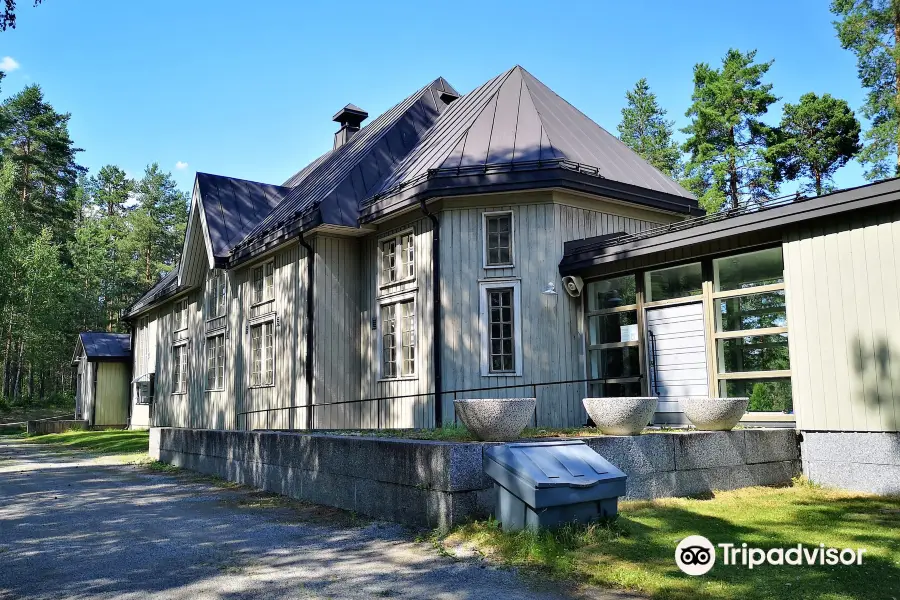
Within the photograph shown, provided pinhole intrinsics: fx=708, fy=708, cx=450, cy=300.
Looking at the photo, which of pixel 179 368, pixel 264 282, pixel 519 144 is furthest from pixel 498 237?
pixel 179 368

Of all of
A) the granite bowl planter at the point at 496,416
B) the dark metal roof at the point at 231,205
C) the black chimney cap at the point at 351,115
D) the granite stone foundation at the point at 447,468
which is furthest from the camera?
the black chimney cap at the point at 351,115

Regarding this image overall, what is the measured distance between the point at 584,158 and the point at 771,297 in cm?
479

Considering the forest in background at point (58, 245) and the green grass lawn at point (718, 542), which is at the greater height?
the forest in background at point (58, 245)

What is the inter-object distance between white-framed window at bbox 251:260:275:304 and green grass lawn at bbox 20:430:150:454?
5.70 metres

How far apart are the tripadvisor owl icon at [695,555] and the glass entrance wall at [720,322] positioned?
5.01 meters

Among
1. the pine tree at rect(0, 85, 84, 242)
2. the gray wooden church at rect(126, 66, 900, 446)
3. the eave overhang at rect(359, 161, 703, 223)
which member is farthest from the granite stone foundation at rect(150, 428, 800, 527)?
the pine tree at rect(0, 85, 84, 242)

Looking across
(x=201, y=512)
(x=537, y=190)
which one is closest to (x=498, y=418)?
(x=201, y=512)

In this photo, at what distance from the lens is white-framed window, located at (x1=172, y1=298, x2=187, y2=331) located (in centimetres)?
2389

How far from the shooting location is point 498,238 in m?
13.1

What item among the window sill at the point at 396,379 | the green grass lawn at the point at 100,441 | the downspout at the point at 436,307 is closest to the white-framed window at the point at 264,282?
the window sill at the point at 396,379

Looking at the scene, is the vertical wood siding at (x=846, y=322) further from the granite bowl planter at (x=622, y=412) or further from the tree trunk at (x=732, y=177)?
the tree trunk at (x=732, y=177)

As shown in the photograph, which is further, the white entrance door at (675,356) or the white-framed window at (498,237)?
the white-framed window at (498,237)

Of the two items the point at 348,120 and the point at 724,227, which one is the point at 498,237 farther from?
the point at 348,120

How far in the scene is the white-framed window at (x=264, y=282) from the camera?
56.1 ft
